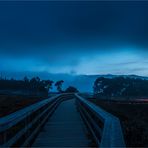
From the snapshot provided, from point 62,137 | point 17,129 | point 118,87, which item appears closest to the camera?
point 17,129

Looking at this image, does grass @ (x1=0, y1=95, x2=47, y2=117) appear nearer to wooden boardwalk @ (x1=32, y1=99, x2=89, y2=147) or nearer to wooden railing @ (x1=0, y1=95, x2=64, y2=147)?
wooden boardwalk @ (x1=32, y1=99, x2=89, y2=147)

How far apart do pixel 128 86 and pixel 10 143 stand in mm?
122931

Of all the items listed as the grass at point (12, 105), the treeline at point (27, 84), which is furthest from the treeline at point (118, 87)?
the grass at point (12, 105)

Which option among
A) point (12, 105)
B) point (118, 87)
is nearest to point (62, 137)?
point (12, 105)

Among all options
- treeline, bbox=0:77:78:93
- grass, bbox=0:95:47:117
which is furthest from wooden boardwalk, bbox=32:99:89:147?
treeline, bbox=0:77:78:93

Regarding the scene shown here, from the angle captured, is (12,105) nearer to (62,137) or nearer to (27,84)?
(62,137)

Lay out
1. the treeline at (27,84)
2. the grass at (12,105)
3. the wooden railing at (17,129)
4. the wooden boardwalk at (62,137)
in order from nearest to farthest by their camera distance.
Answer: the wooden railing at (17,129), the wooden boardwalk at (62,137), the grass at (12,105), the treeline at (27,84)

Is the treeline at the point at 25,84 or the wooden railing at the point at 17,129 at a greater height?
the treeline at the point at 25,84

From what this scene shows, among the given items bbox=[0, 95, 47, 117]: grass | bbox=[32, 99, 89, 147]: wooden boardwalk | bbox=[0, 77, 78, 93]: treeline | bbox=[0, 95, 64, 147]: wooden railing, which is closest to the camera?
bbox=[0, 95, 64, 147]: wooden railing

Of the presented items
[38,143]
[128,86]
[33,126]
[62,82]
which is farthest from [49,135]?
[128,86]

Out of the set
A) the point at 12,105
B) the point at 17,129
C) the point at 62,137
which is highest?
the point at 12,105

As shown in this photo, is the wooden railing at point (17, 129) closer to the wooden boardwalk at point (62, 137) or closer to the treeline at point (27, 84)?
the wooden boardwalk at point (62, 137)

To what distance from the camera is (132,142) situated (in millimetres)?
7164

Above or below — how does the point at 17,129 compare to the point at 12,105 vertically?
below
